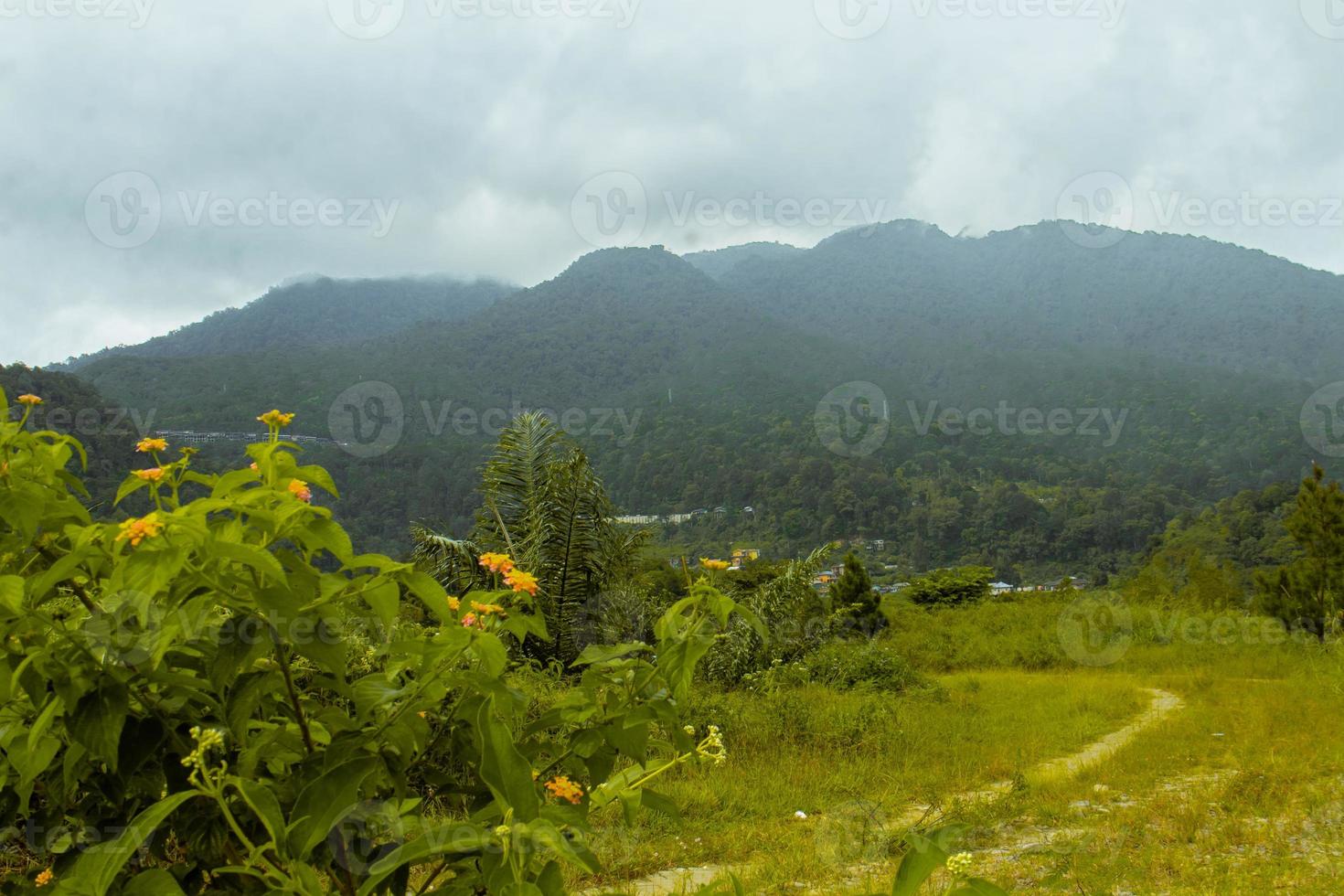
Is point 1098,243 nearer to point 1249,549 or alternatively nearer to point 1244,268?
point 1244,268

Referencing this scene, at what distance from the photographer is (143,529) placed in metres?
0.85

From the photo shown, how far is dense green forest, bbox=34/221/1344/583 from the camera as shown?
128 ft

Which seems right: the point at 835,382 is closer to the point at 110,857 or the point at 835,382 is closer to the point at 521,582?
the point at 521,582

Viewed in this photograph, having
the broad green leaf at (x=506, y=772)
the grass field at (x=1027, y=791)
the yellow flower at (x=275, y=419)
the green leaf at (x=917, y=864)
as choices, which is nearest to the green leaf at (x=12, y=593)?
the yellow flower at (x=275, y=419)

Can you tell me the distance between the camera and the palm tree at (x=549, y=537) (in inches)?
297

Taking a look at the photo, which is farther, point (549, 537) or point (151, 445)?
point (549, 537)

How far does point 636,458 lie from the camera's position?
154 ft

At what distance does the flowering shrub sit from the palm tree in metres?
6.15

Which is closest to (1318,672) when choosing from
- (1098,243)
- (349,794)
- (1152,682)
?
(1152,682)

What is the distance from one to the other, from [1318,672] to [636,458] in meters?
38.6

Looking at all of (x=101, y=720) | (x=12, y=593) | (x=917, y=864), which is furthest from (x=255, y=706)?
(x=917, y=864)

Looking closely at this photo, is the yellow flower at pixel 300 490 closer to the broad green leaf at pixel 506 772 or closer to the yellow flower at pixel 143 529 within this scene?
the yellow flower at pixel 143 529

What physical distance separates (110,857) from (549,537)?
22.2ft

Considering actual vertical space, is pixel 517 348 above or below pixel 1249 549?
above
